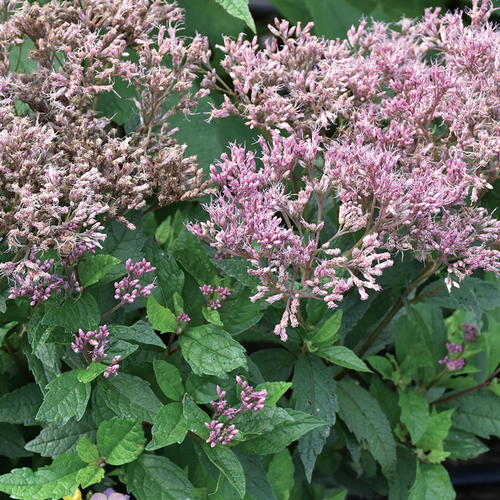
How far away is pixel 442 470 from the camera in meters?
1.20

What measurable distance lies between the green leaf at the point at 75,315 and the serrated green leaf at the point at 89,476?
0.70 feet

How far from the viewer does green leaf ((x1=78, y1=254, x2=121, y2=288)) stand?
0.84 meters

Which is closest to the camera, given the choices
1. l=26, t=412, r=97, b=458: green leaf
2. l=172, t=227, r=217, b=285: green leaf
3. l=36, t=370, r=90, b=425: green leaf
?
l=36, t=370, r=90, b=425: green leaf

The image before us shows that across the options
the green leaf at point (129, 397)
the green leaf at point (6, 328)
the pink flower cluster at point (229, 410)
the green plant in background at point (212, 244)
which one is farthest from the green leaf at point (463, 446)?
the green leaf at point (6, 328)

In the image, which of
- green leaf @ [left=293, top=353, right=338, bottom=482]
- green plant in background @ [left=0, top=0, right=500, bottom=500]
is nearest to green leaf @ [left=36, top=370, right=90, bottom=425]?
green plant in background @ [left=0, top=0, right=500, bottom=500]

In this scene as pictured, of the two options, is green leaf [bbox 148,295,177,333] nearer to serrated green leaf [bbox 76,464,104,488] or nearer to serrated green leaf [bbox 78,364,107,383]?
serrated green leaf [bbox 78,364,107,383]

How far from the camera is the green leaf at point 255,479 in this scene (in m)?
0.90

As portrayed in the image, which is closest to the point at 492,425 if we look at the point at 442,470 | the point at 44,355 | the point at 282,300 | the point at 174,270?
the point at 442,470

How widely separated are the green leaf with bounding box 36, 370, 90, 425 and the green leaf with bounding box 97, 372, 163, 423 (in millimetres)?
54

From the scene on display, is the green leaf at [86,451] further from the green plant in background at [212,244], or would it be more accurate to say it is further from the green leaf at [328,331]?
the green leaf at [328,331]

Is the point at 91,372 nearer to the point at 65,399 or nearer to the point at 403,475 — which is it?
the point at 65,399

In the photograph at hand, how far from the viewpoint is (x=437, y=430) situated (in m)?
1.19

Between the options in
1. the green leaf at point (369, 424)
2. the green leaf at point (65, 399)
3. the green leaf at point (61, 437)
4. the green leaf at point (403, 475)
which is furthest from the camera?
the green leaf at point (403, 475)

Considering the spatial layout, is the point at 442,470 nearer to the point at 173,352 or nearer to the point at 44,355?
the point at 173,352
